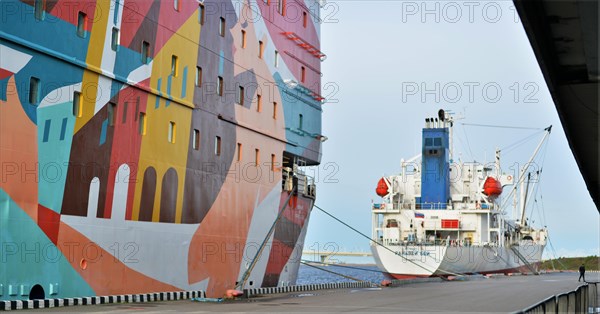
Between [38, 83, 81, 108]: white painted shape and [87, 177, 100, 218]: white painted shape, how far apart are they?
191 centimetres

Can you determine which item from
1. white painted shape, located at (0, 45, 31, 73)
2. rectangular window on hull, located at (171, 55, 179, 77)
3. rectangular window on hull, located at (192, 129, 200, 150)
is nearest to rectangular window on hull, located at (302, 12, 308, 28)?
rectangular window on hull, located at (192, 129, 200, 150)

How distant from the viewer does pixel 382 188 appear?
172 ft

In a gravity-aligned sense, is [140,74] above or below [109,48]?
below

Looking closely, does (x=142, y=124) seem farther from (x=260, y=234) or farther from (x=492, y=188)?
(x=492, y=188)

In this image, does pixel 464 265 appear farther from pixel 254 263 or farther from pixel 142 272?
pixel 142 272

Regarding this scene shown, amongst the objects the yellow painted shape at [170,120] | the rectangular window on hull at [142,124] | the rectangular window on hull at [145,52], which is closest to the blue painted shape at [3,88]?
the rectangular window on hull at [142,124]

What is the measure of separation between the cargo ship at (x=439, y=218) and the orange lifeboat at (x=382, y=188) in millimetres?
33

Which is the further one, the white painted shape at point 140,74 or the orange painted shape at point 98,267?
the white painted shape at point 140,74

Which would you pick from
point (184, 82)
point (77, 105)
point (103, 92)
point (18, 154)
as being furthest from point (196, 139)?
point (18, 154)

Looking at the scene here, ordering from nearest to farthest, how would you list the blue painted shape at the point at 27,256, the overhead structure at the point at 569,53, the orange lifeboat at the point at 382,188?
the overhead structure at the point at 569,53 < the blue painted shape at the point at 27,256 < the orange lifeboat at the point at 382,188

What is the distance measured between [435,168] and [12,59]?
38295 mm

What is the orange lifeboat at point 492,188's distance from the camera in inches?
2053

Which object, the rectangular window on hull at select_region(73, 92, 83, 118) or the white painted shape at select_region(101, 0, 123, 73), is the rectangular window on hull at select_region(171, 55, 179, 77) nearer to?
the white painted shape at select_region(101, 0, 123, 73)

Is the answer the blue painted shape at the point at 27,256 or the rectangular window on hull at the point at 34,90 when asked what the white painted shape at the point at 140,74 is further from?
the blue painted shape at the point at 27,256
